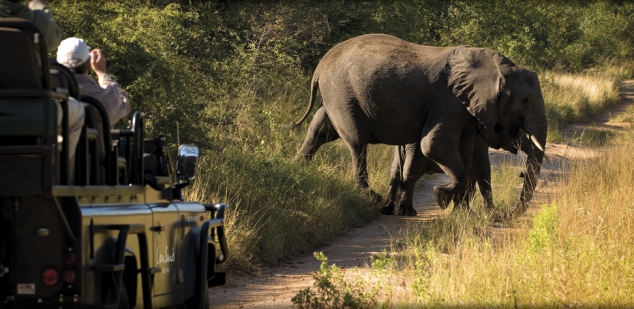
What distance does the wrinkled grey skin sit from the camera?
1418 centimetres

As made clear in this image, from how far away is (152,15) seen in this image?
1292 centimetres

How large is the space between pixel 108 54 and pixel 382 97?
462 centimetres

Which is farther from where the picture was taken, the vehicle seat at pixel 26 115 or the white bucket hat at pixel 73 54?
the white bucket hat at pixel 73 54

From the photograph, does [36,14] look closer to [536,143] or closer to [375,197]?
[536,143]

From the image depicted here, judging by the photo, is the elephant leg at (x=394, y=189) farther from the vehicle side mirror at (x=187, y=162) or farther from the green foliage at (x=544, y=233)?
the vehicle side mirror at (x=187, y=162)

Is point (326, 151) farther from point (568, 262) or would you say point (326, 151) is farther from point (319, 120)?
point (568, 262)

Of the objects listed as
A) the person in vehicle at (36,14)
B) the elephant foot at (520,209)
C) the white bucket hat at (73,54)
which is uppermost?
the person in vehicle at (36,14)

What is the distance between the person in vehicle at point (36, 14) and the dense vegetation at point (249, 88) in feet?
17.1

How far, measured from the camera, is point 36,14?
199 inches

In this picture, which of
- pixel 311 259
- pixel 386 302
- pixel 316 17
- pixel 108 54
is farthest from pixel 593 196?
pixel 316 17

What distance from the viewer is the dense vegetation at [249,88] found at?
11188 millimetres

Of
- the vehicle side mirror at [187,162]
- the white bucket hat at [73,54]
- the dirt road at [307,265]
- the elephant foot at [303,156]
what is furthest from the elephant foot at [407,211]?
the white bucket hat at [73,54]

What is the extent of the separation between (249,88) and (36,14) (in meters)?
10.2

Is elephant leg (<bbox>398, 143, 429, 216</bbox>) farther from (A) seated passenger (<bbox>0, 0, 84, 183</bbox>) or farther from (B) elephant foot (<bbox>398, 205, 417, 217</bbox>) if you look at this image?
(A) seated passenger (<bbox>0, 0, 84, 183</bbox>)
